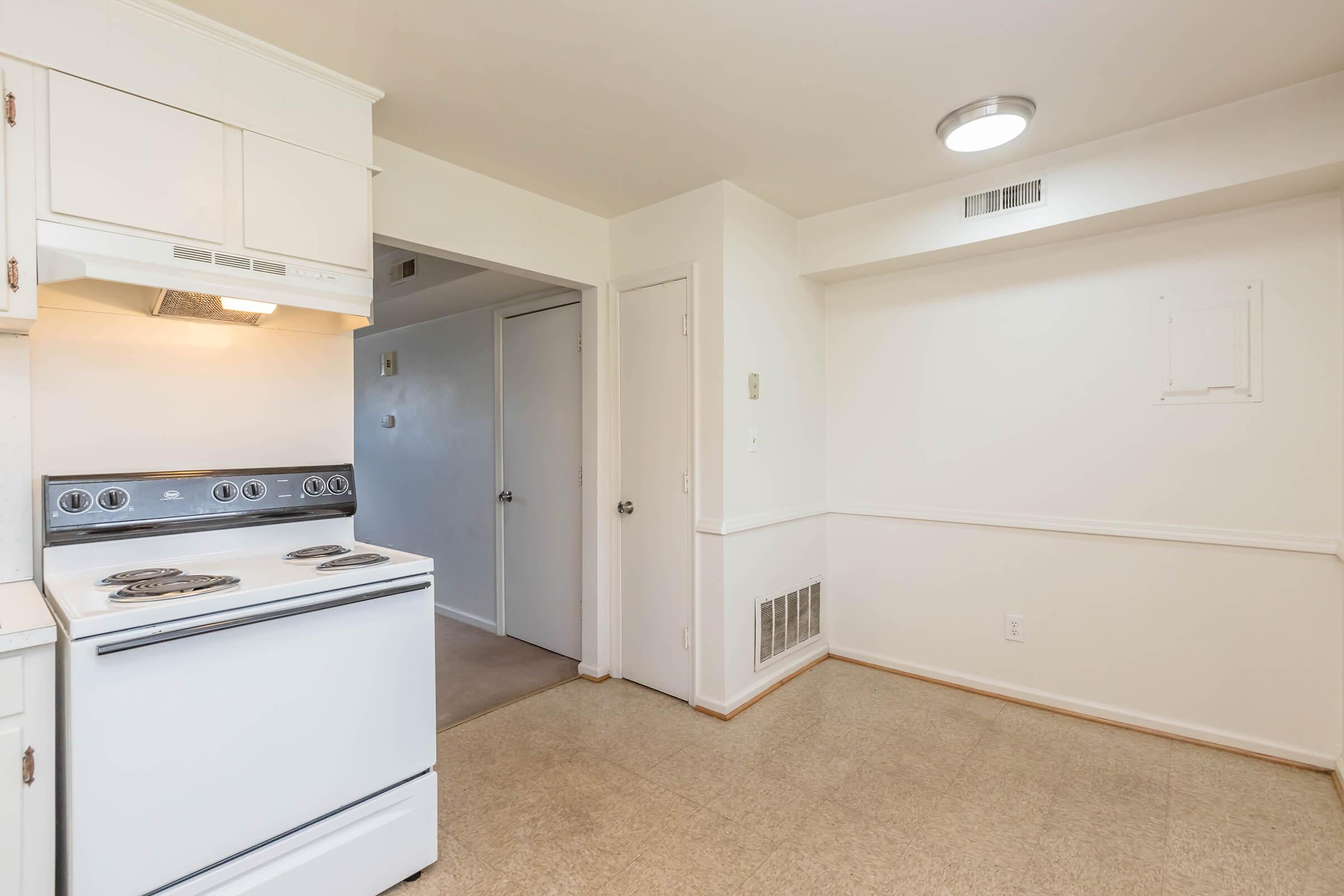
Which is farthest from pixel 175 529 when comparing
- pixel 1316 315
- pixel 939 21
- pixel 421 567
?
pixel 1316 315

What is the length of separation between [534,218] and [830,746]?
8.67ft

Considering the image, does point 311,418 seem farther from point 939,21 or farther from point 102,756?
point 939,21

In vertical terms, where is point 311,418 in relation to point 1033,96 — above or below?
below

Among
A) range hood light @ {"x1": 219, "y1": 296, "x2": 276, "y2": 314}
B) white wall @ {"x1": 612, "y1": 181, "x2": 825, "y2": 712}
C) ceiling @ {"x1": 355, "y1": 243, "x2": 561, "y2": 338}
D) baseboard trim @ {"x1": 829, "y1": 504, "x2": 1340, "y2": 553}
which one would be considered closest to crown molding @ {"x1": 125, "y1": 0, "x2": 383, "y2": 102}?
range hood light @ {"x1": 219, "y1": 296, "x2": 276, "y2": 314}

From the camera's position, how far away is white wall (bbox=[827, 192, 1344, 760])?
2.42 m

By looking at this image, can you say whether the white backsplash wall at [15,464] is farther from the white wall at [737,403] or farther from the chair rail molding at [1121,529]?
the chair rail molding at [1121,529]

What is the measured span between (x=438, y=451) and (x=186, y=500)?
279 centimetres

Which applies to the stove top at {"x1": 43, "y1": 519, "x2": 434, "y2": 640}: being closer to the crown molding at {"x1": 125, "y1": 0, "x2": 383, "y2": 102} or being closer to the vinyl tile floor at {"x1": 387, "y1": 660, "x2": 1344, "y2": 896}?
the vinyl tile floor at {"x1": 387, "y1": 660, "x2": 1344, "y2": 896}

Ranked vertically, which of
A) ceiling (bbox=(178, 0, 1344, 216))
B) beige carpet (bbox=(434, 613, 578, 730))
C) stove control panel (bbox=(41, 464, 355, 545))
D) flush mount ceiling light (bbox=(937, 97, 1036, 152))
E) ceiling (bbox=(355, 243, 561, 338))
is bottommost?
beige carpet (bbox=(434, 613, 578, 730))

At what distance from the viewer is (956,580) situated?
322 centimetres

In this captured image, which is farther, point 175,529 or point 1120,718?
point 1120,718

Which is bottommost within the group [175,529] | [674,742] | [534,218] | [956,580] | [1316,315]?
[674,742]

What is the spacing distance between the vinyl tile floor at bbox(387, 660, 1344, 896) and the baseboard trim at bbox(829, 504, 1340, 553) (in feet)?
2.69

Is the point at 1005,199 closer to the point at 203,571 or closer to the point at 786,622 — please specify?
the point at 786,622
